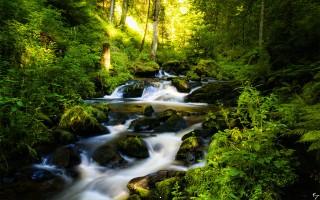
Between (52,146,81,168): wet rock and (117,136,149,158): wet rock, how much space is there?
45.1 inches

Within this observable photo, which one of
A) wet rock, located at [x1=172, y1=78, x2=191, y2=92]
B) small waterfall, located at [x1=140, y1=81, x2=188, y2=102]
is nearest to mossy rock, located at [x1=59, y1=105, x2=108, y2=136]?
small waterfall, located at [x1=140, y1=81, x2=188, y2=102]

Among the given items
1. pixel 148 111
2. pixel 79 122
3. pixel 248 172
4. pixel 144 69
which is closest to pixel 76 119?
pixel 79 122

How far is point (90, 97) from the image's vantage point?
1443 cm

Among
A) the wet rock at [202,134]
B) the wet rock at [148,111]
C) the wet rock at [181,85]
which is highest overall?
the wet rock at [181,85]

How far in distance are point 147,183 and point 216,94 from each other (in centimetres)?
793

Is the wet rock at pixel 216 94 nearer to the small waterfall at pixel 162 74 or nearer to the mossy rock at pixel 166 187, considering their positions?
the small waterfall at pixel 162 74

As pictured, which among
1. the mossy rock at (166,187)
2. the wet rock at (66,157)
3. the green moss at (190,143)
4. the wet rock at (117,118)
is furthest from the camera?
the wet rock at (117,118)

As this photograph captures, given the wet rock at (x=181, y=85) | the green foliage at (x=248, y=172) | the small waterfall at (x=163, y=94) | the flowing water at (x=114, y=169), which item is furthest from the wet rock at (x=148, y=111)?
the green foliage at (x=248, y=172)

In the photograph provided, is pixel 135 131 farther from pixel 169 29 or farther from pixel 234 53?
pixel 169 29

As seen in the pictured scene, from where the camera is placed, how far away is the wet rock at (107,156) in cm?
835

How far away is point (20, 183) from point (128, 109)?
6195 millimetres

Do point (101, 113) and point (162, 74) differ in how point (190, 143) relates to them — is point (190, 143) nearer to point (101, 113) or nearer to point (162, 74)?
point (101, 113)

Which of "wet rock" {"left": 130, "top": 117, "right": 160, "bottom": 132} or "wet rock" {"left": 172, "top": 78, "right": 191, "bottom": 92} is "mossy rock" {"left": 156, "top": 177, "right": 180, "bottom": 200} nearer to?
"wet rock" {"left": 130, "top": 117, "right": 160, "bottom": 132}

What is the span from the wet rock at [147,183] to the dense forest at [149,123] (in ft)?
0.09
